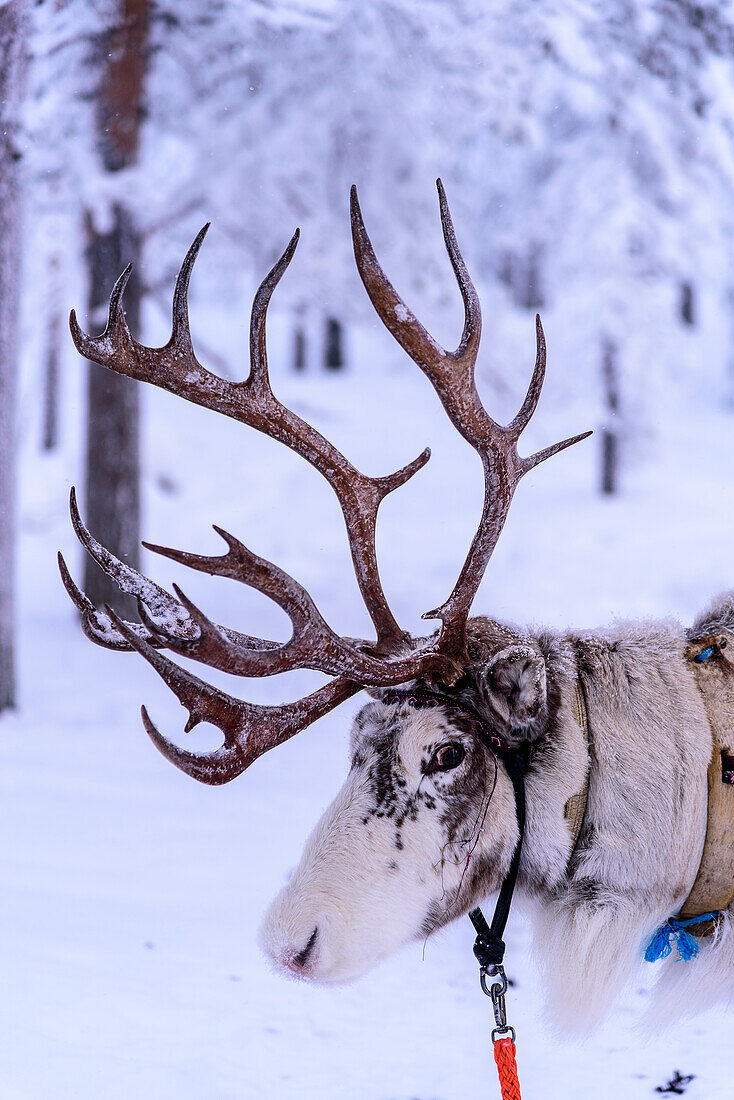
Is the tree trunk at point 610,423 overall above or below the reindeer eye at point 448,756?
above

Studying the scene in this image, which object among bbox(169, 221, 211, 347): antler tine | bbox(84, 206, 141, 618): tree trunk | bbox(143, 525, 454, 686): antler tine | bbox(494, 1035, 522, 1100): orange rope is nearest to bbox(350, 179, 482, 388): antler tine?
bbox(169, 221, 211, 347): antler tine

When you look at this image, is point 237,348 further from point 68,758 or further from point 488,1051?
point 488,1051

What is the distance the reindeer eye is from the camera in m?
2.09

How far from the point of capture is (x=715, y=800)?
81.4 inches

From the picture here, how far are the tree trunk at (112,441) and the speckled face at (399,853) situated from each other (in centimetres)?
597

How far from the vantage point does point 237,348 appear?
22469 mm

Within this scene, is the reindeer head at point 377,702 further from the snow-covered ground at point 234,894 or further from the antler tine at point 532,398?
the snow-covered ground at point 234,894

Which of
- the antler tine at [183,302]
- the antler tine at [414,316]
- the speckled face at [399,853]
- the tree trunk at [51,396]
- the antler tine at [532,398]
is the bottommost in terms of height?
the speckled face at [399,853]

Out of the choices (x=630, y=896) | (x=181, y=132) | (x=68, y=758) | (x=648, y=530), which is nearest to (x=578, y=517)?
(x=648, y=530)

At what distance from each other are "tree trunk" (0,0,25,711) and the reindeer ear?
182 inches

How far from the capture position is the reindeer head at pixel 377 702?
2.05m

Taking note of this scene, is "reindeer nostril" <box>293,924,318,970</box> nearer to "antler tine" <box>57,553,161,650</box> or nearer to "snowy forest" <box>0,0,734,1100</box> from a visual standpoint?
"snowy forest" <box>0,0,734,1100</box>

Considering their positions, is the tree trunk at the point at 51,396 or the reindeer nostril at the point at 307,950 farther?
the tree trunk at the point at 51,396

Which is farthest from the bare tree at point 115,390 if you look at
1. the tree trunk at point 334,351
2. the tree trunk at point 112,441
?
the tree trunk at point 334,351
